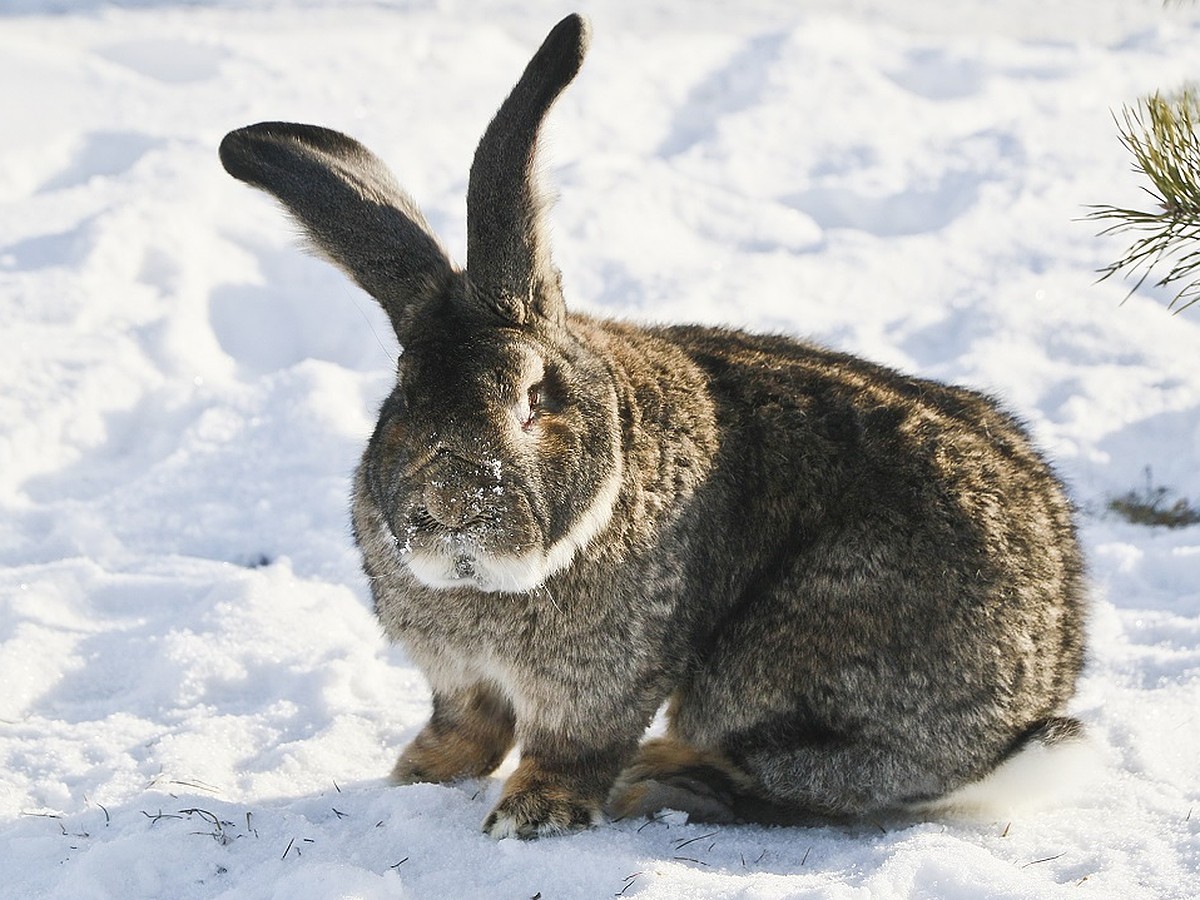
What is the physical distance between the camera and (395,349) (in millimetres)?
7887

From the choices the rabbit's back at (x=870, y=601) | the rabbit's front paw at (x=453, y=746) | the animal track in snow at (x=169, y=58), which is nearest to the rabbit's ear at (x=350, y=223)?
the rabbit's back at (x=870, y=601)

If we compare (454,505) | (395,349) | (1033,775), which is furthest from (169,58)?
(1033,775)

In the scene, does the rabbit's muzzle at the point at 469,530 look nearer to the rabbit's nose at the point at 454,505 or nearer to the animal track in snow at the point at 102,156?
the rabbit's nose at the point at 454,505

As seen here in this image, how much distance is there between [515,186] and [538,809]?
5.91ft

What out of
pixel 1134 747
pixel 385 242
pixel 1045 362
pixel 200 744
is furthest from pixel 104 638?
pixel 1045 362

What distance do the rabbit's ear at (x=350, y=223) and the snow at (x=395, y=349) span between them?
1.99 feet

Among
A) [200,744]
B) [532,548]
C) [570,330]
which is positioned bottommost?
[200,744]

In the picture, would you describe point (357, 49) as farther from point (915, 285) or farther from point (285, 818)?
point (285, 818)

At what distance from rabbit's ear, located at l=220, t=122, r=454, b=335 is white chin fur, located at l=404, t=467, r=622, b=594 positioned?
31.2 inches

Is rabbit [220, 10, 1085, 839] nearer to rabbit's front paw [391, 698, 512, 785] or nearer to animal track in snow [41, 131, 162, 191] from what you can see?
rabbit's front paw [391, 698, 512, 785]

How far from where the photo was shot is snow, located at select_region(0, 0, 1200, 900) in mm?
4246

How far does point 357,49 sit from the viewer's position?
448 inches

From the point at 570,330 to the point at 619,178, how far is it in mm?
5452

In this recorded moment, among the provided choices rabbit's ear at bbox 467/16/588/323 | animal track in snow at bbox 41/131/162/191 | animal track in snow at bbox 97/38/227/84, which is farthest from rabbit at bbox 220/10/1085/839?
animal track in snow at bbox 97/38/227/84
